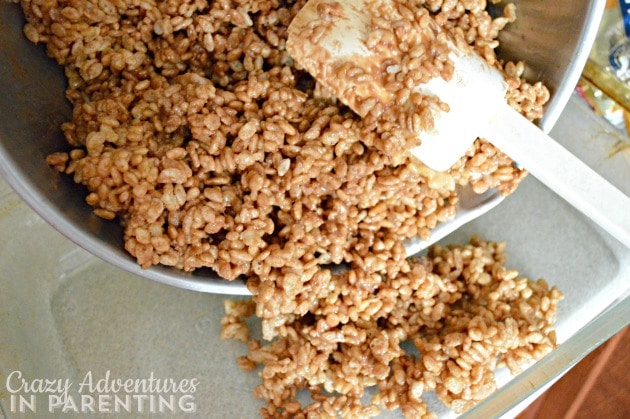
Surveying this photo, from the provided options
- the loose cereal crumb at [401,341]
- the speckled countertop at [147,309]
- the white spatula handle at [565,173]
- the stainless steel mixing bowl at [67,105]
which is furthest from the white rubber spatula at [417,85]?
the speckled countertop at [147,309]

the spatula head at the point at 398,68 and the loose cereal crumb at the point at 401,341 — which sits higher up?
the spatula head at the point at 398,68

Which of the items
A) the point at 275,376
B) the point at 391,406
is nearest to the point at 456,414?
the point at 391,406

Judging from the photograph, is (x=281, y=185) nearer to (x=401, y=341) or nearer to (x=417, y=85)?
(x=417, y=85)

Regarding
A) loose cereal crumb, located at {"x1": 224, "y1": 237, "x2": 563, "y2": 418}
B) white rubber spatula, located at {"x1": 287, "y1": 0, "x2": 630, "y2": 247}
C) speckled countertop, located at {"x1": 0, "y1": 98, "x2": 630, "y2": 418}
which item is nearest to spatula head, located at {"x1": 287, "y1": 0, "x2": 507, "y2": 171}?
white rubber spatula, located at {"x1": 287, "y1": 0, "x2": 630, "y2": 247}

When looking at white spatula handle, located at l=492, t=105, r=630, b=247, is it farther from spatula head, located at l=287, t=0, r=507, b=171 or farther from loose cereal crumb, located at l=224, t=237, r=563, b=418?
loose cereal crumb, located at l=224, t=237, r=563, b=418

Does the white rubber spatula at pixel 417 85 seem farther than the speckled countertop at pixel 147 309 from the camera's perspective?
No

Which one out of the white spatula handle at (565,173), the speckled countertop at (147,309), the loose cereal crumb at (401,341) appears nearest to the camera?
the white spatula handle at (565,173)

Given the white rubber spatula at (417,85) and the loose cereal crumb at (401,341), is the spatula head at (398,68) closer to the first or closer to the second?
the white rubber spatula at (417,85)

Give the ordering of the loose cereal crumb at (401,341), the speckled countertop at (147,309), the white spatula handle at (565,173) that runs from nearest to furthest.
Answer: the white spatula handle at (565,173)
the loose cereal crumb at (401,341)
the speckled countertop at (147,309)
